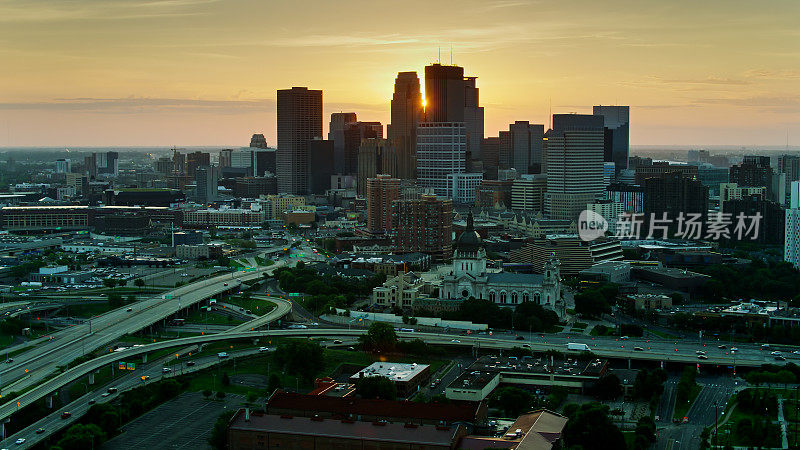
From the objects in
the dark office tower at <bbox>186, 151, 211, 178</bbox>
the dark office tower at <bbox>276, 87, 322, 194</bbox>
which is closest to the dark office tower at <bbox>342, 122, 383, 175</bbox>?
the dark office tower at <bbox>276, 87, 322, 194</bbox>

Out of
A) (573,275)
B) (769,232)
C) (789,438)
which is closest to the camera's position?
(789,438)

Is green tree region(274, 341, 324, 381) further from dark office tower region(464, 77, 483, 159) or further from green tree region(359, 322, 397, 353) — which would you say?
dark office tower region(464, 77, 483, 159)

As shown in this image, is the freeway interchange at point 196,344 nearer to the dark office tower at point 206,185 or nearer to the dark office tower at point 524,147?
the dark office tower at point 206,185

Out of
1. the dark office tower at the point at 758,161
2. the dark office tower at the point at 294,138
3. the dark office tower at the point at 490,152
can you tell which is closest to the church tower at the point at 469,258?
the dark office tower at the point at 758,161

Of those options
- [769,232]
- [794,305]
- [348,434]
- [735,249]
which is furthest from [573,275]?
[348,434]

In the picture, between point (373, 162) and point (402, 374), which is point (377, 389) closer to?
point (402, 374)

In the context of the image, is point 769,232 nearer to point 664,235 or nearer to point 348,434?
point 664,235
